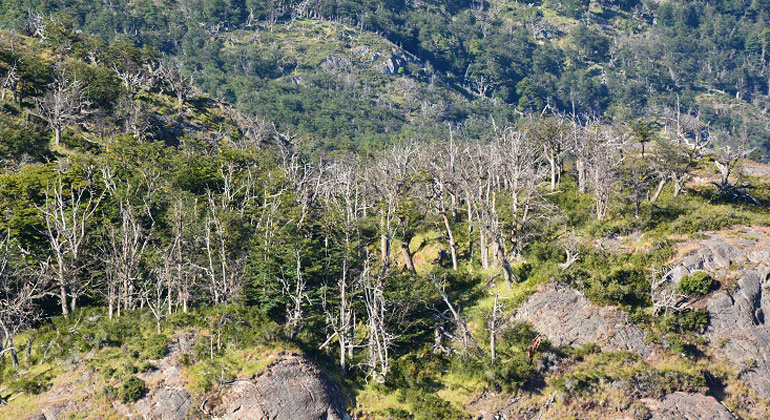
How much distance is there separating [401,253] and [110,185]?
24.8 meters


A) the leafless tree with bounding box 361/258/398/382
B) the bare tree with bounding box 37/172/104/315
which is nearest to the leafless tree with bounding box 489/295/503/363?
the leafless tree with bounding box 361/258/398/382

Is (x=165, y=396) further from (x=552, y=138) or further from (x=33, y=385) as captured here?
(x=552, y=138)

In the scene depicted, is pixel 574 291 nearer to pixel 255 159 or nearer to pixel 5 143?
pixel 255 159

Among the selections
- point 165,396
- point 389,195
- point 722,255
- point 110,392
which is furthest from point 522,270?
point 110,392

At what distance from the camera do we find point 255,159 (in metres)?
64.8

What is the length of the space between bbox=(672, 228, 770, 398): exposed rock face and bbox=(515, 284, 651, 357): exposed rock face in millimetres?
4966

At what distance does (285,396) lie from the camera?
32.1 meters

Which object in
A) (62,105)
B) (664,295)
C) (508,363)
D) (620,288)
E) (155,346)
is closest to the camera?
(155,346)

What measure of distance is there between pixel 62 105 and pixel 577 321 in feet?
194

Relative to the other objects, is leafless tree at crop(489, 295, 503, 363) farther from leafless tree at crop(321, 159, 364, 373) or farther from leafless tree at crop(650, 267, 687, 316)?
leafless tree at crop(650, 267, 687, 316)

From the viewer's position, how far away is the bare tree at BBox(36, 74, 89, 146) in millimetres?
64375

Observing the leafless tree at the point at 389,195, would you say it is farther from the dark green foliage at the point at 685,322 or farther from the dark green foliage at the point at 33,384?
the dark green foliage at the point at 33,384

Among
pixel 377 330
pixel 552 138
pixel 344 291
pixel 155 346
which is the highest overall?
pixel 552 138

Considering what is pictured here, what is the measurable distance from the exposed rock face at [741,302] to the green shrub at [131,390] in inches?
1331
